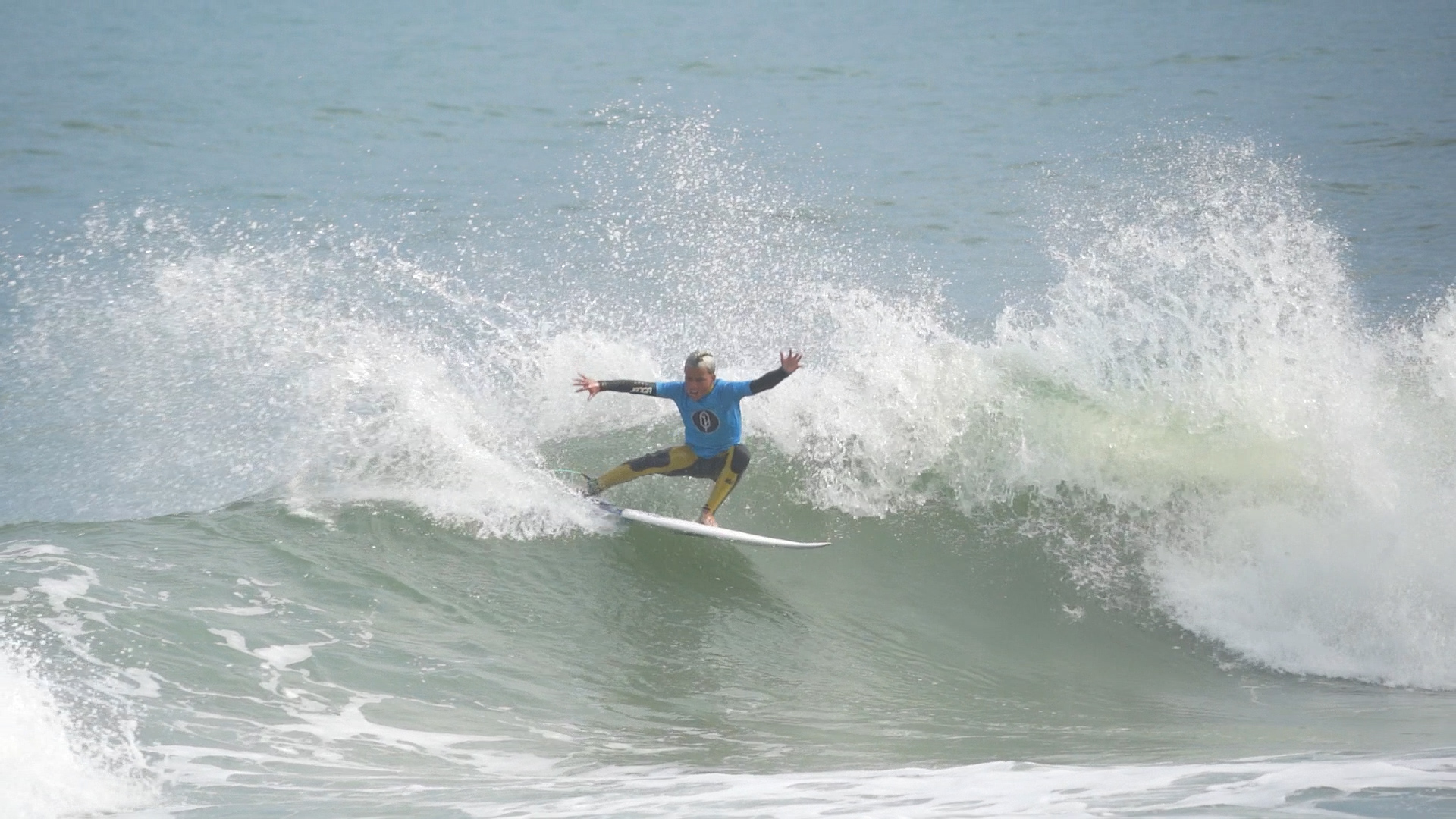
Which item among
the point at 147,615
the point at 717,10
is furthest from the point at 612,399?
the point at 717,10

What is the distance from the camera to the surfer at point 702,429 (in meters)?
9.12

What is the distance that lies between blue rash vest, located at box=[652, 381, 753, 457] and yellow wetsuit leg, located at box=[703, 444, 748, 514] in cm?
7

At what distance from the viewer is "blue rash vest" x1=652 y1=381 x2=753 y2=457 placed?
364 inches

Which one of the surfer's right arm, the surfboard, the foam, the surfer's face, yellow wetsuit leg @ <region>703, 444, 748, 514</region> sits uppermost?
the surfer's face

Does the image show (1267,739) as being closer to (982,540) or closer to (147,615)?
(982,540)

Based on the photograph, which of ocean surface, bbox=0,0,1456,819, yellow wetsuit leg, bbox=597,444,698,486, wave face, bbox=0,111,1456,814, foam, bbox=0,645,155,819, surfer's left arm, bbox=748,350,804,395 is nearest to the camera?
foam, bbox=0,645,155,819

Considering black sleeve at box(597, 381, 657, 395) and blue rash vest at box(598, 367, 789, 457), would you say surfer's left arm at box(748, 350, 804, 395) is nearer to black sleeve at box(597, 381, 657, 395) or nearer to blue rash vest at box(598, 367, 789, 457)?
blue rash vest at box(598, 367, 789, 457)

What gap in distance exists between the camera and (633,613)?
28.3 ft

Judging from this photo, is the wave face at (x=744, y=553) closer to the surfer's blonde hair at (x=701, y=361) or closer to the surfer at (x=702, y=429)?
the surfer at (x=702, y=429)

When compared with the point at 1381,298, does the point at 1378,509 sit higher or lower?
lower

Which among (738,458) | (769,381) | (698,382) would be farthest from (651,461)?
(769,381)

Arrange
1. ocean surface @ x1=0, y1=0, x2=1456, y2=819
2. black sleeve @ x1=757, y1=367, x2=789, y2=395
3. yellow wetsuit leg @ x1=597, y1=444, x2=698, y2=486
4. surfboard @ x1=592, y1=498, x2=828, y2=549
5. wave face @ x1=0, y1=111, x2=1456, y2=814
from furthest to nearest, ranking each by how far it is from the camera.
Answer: yellow wetsuit leg @ x1=597, y1=444, x2=698, y2=486, surfboard @ x1=592, y1=498, x2=828, y2=549, black sleeve @ x1=757, y1=367, x2=789, y2=395, wave face @ x1=0, y1=111, x2=1456, y2=814, ocean surface @ x1=0, y1=0, x2=1456, y2=819

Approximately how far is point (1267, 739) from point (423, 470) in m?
6.33

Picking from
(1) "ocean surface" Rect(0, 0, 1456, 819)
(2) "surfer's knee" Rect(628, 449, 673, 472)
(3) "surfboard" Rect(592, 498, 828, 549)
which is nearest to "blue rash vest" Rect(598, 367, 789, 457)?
(2) "surfer's knee" Rect(628, 449, 673, 472)
